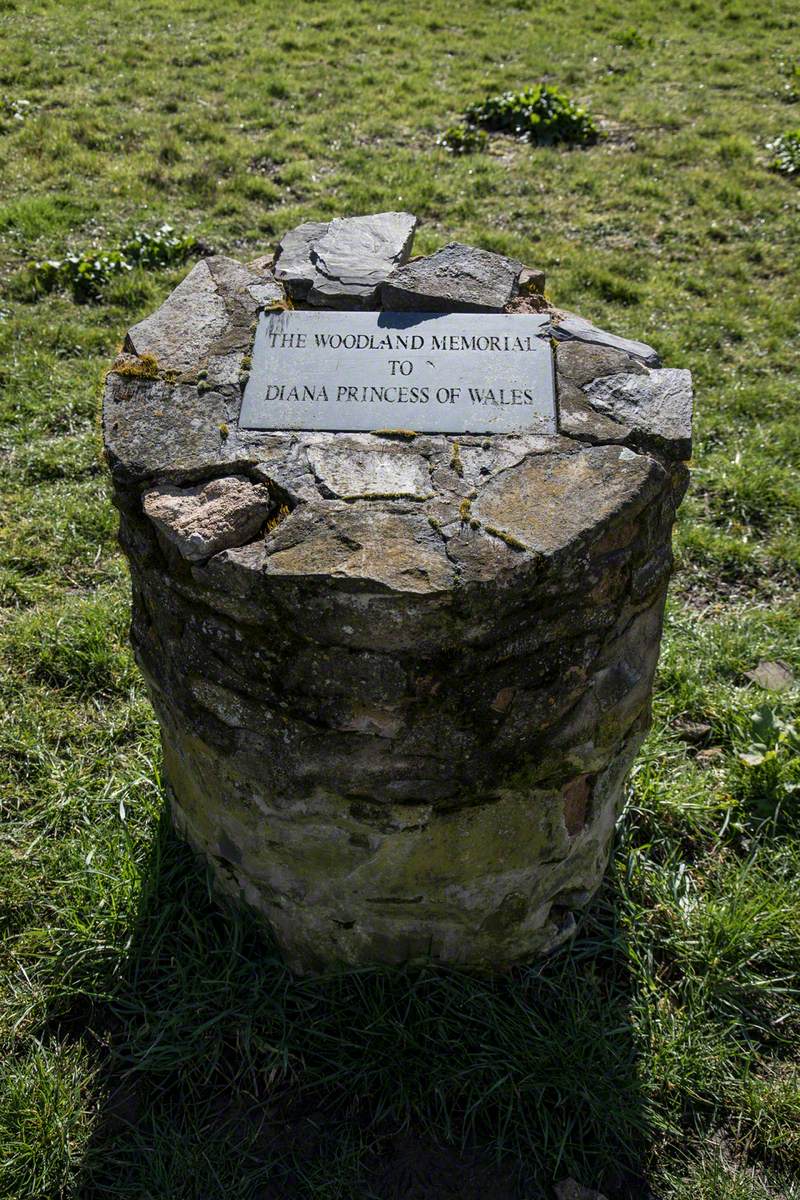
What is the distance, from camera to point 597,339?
Answer: 9.01 ft

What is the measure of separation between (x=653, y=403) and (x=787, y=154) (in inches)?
241


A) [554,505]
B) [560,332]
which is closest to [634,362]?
[560,332]

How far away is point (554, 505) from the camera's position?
2168 mm

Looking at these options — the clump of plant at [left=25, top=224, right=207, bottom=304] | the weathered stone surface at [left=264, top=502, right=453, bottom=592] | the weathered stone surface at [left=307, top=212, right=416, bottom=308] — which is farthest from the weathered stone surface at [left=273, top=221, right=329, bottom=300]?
the clump of plant at [left=25, top=224, right=207, bottom=304]

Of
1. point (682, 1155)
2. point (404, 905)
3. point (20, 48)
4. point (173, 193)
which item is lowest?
point (682, 1155)

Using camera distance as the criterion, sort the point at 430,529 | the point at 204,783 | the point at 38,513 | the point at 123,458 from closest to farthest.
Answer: the point at 430,529 → the point at 123,458 → the point at 204,783 → the point at 38,513

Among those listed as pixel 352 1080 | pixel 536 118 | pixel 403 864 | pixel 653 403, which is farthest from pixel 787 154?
pixel 352 1080

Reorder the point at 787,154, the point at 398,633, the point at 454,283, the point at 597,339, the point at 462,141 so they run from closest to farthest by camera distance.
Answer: the point at 398,633
the point at 597,339
the point at 454,283
the point at 787,154
the point at 462,141

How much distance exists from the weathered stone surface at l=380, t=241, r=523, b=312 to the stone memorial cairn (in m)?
0.26

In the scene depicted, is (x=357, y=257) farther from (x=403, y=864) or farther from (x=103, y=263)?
(x=103, y=263)

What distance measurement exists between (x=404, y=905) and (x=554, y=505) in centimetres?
109

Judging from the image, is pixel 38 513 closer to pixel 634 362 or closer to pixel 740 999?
pixel 634 362

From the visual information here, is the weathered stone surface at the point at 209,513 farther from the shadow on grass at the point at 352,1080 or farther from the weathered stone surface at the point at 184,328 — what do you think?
the shadow on grass at the point at 352,1080

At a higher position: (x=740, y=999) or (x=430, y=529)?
(x=430, y=529)
